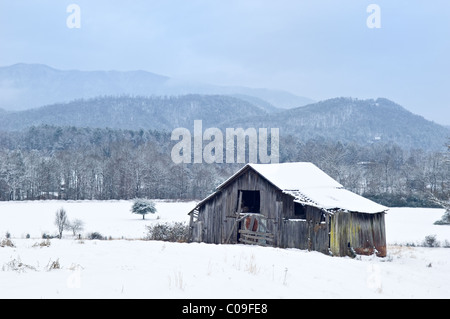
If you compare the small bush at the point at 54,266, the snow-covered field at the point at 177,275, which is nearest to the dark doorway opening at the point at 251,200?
the snow-covered field at the point at 177,275

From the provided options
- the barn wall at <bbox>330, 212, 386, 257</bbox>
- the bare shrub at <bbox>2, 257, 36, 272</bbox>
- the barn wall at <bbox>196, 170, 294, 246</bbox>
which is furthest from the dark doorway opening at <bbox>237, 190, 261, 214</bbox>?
the bare shrub at <bbox>2, 257, 36, 272</bbox>

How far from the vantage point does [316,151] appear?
139 m

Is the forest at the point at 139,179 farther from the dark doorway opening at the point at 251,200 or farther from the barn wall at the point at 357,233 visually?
the barn wall at the point at 357,233

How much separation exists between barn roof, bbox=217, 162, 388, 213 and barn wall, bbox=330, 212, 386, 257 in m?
0.61

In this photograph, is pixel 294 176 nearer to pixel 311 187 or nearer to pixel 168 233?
pixel 311 187

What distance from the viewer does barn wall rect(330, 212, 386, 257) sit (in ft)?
79.2

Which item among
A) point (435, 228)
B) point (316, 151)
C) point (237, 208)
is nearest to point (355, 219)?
point (237, 208)

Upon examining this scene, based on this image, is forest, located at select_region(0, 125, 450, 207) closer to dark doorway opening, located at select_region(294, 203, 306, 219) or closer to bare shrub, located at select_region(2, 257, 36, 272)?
dark doorway opening, located at select_region(294, 203, 306, 219)

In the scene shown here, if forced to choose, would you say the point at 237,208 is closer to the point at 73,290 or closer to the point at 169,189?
the point at 73,290

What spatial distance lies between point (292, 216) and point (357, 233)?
13.5ft

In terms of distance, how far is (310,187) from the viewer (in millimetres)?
27844

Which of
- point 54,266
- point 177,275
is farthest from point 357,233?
point 54,266

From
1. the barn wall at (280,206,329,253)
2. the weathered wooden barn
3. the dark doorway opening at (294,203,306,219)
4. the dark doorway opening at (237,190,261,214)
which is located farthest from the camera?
the dark doorway opening at (237,190,261,214)

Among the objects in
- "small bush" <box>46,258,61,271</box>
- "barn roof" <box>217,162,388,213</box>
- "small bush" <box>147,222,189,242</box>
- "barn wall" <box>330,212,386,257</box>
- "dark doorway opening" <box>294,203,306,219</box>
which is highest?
"barn roof" <box>217,162,388,213</box>
